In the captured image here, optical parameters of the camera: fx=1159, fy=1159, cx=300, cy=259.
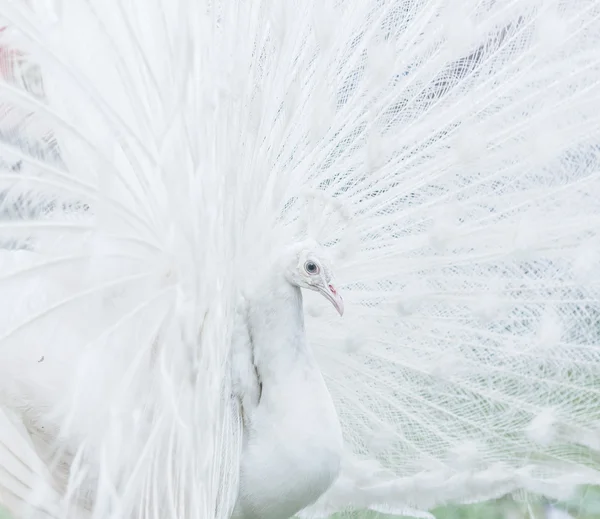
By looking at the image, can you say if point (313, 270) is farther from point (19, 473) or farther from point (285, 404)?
point (19, 473)

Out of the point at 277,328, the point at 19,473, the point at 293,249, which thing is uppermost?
the point at 293,249

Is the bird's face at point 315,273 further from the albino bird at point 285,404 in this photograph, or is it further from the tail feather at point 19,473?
the tail feather at point 19,473

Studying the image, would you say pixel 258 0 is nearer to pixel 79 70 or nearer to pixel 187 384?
pixel 79 70

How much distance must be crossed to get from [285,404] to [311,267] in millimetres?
207

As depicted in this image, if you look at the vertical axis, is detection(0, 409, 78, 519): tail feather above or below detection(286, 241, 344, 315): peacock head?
below

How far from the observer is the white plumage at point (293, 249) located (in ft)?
4.93

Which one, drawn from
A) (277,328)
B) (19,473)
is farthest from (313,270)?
(19,473)

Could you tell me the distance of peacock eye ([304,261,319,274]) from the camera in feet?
5.40

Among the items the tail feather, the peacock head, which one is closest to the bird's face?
the peacock head

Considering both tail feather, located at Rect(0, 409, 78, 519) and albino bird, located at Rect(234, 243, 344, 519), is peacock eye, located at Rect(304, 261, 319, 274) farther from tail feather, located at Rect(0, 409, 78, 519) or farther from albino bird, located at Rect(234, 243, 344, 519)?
tail feather, located at Rect(0, 409, 78, 519)

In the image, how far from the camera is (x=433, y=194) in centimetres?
192

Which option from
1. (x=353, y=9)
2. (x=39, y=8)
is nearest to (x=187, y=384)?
(x=39, y=8)

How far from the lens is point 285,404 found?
1.69 meters

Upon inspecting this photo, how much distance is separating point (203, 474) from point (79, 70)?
21.7 inches
